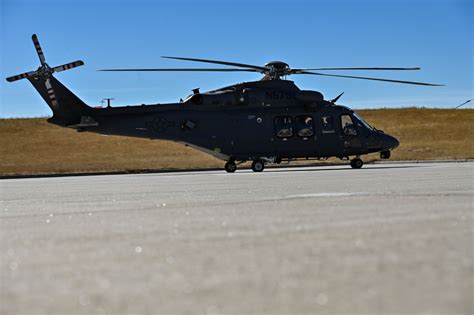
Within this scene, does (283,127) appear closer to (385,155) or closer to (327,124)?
(327,124)

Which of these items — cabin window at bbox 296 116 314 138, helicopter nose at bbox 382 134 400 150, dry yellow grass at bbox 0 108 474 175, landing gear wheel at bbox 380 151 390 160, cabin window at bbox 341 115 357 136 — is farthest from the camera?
dry yellow grass at bbox 0 108 474 175

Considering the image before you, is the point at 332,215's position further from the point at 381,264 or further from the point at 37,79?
the point at 37,79

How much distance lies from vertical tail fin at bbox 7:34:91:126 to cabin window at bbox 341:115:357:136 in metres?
9.72

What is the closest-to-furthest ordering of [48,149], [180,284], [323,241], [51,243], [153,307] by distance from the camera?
[153,307]
[180,284]
[323,241]
[51,243]
[48,149]

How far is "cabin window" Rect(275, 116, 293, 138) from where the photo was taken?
28.8 meters

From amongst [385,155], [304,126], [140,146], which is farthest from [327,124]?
[140,146]

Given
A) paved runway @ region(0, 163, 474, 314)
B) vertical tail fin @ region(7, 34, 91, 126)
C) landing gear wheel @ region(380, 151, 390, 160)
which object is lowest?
paved runway @ region(0, 163, 474, 314)

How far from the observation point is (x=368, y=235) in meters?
6.29

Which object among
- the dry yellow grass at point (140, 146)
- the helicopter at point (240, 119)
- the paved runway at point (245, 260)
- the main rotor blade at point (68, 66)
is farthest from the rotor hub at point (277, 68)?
the paved runway at point (245, 260)

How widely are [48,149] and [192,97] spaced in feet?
113

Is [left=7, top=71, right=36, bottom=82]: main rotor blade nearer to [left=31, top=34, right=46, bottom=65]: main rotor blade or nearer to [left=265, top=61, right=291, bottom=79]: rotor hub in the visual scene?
[left=31, top=34, right=46, bottom=65]: main rotor blade

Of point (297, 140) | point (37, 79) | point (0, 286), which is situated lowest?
point (0, 286)

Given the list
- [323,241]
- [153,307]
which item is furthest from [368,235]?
[153,307]

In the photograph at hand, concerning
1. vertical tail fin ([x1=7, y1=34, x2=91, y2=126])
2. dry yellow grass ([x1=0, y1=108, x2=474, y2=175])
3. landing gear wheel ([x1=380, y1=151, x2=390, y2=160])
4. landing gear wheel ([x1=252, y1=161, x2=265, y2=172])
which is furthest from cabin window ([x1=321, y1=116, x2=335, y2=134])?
dry yellow grass ([x1=0, y1=108, x2=474, y2=175])
